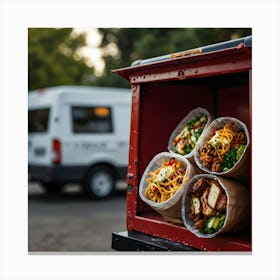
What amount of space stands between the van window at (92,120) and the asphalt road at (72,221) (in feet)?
4.80

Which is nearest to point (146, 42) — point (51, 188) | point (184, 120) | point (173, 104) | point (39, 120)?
point (39, 120)

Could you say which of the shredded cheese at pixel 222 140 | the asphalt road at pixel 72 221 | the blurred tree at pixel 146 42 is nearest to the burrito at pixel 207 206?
the shredded cheese at pixel 222 140

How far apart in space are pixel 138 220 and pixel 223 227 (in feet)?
3.26

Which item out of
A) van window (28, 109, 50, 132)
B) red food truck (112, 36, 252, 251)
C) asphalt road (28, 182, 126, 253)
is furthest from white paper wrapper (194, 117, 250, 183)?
van window (28, 109, 50, 132)

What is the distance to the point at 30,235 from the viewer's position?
311 inches

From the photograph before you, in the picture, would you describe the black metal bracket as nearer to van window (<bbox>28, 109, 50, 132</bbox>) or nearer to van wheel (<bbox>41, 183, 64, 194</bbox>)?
van window (<bbox>28, 109, 50, 132</bbox>)

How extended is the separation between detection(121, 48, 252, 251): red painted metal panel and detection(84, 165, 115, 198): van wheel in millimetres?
6200

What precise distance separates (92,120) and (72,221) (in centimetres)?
286

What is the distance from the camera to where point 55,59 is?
17.6 m

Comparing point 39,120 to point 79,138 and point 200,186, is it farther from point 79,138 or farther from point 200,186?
point 200,186

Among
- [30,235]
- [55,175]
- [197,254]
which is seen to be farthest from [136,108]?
[55,175]

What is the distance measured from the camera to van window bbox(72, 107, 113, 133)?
10.9m

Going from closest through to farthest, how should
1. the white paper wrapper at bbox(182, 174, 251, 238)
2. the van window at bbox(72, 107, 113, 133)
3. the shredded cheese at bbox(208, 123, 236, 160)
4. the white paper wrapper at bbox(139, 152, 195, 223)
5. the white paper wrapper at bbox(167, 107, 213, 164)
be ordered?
1. the white paper wrapper at bbox(182, 174, 251, 238)
2. the shredded cheese at bbox(208, 123, 236, 160)
3. the white paper wrapper at bbox(139, 152, 195, 223)
4. the white paper wrapper at bbox(167, 107, 213, 164)
5. the van window at bbox(72, 107, 113, 133)
